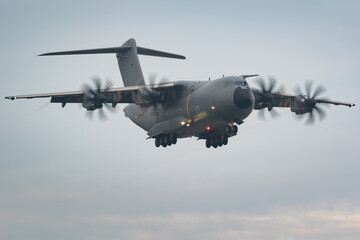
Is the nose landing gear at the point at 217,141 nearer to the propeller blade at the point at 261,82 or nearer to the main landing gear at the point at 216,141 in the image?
the main landing gear at the point at 216,141

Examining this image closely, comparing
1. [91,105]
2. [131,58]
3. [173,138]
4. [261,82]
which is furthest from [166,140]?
[131,58]

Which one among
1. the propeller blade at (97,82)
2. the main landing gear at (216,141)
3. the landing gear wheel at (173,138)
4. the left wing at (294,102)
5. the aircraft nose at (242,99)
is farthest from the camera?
the left wing at (294,102)

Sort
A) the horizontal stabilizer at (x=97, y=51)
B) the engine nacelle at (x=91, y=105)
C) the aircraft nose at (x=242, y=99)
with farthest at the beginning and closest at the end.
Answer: the horizontal stabilizer at (x=97, y=51) < the engine nacelle at (x=91, y=105) < the aircraft nose at (x=242, y=99)

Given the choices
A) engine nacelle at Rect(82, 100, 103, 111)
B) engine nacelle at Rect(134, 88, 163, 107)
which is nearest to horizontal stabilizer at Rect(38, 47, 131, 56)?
engine nacelle at Rect(82, 100, 103, 111)

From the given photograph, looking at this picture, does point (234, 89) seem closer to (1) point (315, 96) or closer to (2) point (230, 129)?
(2) point (230, 129)

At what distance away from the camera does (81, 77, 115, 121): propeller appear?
127 feet

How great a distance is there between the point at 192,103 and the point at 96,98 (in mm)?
5018

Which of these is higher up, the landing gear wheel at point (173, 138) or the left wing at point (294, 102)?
the left wing at point (294, 102)

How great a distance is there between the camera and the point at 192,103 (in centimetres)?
3884

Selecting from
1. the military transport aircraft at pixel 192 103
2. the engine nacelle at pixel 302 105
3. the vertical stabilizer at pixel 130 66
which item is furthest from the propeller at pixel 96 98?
the engine nacelle at pixel 302 105

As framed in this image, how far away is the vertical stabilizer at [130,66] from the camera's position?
44.7 m

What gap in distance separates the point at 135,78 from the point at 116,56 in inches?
80.0

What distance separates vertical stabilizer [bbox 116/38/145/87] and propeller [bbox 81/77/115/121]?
17.3 ft

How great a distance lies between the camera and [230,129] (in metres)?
39.6
